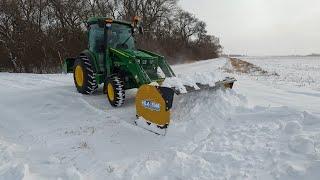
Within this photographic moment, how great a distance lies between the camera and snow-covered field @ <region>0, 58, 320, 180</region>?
528 cm

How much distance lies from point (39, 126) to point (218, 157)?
4.43 metres

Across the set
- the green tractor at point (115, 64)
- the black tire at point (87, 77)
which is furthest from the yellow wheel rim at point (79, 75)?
the black tire at point (87, 77)

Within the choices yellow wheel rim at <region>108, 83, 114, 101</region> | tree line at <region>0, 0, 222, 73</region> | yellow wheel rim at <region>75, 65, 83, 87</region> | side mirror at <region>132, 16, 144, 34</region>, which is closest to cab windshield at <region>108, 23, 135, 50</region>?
side mirror at <region>132, 16, 144, 34</region>

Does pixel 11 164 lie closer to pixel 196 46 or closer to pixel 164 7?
pixel 164 7

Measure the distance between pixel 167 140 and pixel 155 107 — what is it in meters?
0.72

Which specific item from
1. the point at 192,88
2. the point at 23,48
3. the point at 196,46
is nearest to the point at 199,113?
the point at 192,88

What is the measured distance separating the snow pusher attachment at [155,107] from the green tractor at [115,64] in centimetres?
21

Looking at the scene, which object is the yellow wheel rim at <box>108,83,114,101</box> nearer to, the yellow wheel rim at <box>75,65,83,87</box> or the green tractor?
the green tractor

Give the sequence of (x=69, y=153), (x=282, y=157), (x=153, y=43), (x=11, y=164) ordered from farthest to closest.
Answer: (x=153, y=43) → (x=69, y=153) → (x=11, y=164) → (x=282, y=157)

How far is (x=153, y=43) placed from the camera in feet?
146

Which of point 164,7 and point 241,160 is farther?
point 164,7

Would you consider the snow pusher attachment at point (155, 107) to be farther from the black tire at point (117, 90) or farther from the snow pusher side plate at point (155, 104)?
the black tire at point (117, 90)

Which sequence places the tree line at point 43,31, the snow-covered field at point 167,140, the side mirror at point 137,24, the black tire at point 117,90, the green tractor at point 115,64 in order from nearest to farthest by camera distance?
the snow-covered field at point 167,140 < the black tire at point 117,90 < the green tractor at point 115,64 < the side mirror at point 137,24 < the tree line at point 43,31

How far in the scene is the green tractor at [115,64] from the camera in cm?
919
